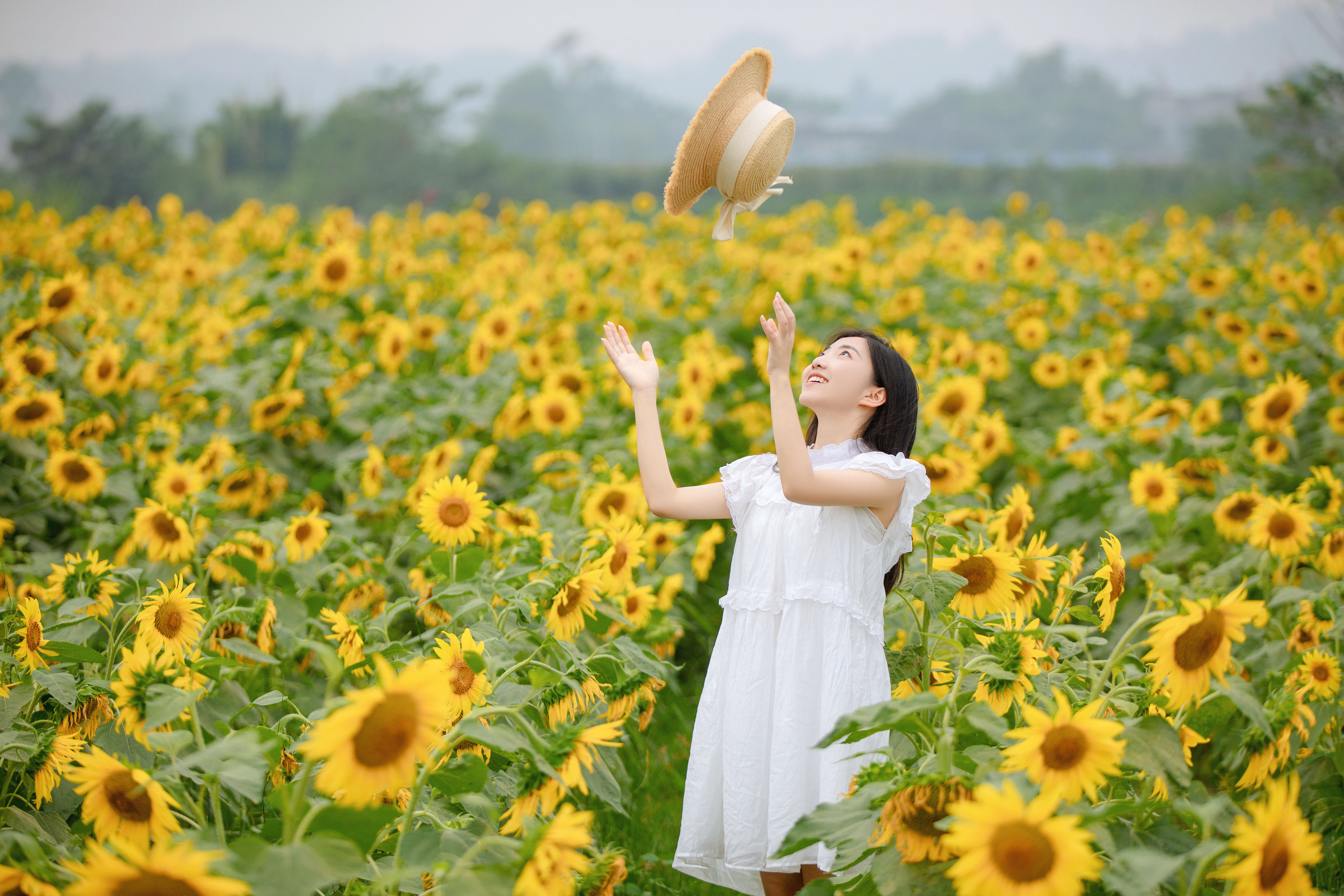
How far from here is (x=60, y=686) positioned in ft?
5.45

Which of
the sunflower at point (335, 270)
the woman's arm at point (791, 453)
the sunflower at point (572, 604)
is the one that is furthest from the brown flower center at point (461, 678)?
the sunflower at point (335, 270)

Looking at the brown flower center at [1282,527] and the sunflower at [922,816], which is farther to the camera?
the brown flower center at [1282,527]

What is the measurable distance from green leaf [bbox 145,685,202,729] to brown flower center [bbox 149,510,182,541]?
52.8 inches

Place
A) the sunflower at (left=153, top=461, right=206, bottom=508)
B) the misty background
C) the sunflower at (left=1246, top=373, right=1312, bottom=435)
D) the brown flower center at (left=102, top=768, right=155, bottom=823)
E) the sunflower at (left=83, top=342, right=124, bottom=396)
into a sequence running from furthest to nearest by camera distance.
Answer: the misty background < the sunflower at (left=83, top=342, right=124, bottom=396) < the sunflower at (left=1246, top=373, right=1312, bottom=435) < the sunflower at (left=153, top=461, right=206, bottom=508) < the brown flower center at (left=102, top=768, right=155, bottom=823)

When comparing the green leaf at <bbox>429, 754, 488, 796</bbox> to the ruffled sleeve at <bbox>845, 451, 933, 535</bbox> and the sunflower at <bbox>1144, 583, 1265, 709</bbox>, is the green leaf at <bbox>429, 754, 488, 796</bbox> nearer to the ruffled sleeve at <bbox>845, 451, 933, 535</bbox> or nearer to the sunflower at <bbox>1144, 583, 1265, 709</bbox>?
the ruffled sleeve at <bbox>845, 451, 933, 535</bbox>

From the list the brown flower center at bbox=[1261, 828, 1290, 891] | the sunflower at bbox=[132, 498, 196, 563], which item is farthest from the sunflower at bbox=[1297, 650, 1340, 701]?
the sunflower at bbox=[132, 498, 196, 563]

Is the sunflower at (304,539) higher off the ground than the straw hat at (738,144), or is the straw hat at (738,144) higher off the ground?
the straw hat at (738,144)

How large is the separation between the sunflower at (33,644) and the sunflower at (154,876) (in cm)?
83

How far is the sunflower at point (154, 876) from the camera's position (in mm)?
1008

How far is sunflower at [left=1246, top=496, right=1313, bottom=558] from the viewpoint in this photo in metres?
2.54

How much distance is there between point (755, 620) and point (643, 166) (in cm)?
1992

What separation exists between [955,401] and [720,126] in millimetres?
1900

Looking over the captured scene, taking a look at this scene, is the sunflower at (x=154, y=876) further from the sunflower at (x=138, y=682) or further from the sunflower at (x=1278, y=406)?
the sunflower at (x=1278, y=406)

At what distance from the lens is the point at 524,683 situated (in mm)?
1867
